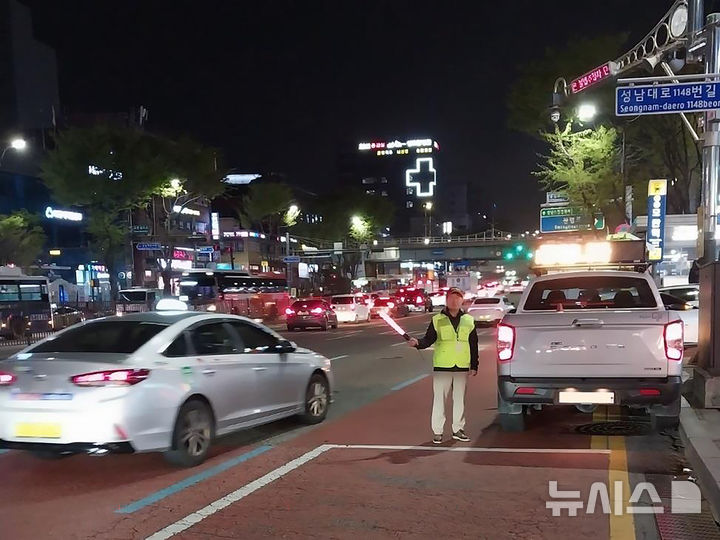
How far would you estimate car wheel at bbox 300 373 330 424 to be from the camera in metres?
9.01

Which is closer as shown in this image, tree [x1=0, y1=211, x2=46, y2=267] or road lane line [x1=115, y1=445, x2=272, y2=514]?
road lane line [x1=115, y1=445, x2=272, y2=514]

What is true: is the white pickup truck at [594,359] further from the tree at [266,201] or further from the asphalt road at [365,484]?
the tree at [266,201]

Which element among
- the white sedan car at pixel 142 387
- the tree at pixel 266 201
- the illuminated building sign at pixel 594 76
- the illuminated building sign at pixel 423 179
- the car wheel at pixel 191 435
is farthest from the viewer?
the illuminated building sign at pixel 423 179

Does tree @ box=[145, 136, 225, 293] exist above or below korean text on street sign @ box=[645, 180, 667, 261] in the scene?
above

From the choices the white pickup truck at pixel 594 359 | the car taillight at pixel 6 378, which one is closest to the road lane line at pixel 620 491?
the white pickup truck at pixel 594 359

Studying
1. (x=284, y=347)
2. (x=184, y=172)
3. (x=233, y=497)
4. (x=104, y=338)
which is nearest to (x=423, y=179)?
(x=184, y=172)

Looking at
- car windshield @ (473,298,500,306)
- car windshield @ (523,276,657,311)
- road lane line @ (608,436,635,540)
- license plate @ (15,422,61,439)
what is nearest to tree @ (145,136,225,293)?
car windshield @ (473,298,500,306)

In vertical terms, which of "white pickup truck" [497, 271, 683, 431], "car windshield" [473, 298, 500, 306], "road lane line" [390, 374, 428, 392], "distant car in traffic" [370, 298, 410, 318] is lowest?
"distant car in traffic" [370, 298, 410, 318]

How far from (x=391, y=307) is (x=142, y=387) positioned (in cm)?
3354

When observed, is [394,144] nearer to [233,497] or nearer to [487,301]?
[487,301]

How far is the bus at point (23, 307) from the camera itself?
1075 inches

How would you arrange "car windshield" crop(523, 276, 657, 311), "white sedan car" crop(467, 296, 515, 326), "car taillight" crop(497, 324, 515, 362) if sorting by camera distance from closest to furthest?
"car taillight" crop(497, 324, 515, 362), "car windshield" crop(523, 276, 657, 311), "white sedan car" crop(467, 296, 515, 326)

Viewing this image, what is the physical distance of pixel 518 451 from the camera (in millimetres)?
7332

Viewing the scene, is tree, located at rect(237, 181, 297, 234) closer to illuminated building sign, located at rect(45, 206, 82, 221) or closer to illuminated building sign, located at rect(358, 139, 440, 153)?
illuminated building sign, located at rect(45, 206, 82, 221)
